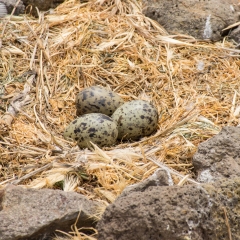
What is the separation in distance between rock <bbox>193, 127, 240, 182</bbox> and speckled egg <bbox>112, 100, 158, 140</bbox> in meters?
0.75

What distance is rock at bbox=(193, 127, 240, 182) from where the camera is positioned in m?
4.39

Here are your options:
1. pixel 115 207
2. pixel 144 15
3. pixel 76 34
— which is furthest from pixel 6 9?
pixel 115 207

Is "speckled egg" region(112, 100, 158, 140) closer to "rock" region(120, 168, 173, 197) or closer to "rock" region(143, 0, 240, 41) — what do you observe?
"rock" region(120, 168, 173, 197)

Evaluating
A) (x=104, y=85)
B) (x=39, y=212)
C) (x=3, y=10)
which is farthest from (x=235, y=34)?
(x=39, y=212)

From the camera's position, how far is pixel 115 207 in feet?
Answer: 11.3

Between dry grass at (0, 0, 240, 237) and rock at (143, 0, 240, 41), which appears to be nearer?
dry grass at (0, 0, 240, 237)

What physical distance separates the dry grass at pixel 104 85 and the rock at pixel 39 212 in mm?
447

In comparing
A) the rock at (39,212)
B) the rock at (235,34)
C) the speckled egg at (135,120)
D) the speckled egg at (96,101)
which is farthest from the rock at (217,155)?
the rock at (235,34)

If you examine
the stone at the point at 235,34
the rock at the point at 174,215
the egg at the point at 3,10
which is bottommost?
the egg at the point at 3,10

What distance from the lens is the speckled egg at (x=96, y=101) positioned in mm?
5410

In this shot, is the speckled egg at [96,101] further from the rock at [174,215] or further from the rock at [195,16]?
the rock at [174,215]

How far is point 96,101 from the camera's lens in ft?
17.7

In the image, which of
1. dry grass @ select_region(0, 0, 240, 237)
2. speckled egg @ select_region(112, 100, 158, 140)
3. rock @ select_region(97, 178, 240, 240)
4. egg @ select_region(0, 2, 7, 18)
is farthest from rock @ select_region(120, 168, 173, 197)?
egg @ select_region(0, 2, 7, 18)

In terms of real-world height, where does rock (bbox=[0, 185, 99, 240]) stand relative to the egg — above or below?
above
